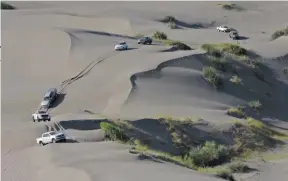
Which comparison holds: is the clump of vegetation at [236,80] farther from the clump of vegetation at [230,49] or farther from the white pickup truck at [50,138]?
the white pickup truck at [50,138]

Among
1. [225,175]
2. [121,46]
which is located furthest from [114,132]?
[121,46]

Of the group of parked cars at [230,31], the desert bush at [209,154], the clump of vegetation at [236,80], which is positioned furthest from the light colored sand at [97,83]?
the desert bush at [209,154]

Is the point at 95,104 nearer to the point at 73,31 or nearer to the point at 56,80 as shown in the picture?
the point at 56,80

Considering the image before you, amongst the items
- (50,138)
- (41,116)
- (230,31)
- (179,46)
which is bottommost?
(41,116)

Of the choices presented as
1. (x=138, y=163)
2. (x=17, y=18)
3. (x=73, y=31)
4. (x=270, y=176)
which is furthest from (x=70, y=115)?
(x=17, y=18)

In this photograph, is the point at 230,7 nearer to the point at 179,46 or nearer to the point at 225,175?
the point at 179,46
